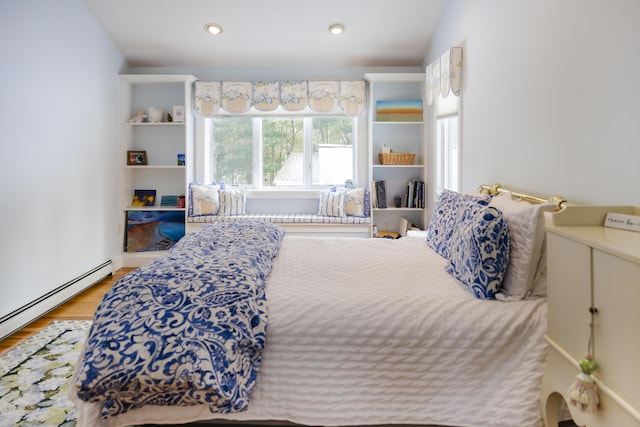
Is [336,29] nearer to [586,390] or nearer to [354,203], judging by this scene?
[354,203]

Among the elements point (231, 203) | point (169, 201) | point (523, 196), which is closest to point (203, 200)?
point (231, 203)

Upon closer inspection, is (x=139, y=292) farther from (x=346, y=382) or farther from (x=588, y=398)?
(x=588, y=398)

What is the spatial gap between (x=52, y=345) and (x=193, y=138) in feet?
8.62

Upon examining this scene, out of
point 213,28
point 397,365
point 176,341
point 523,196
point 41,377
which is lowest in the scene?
point 41,377

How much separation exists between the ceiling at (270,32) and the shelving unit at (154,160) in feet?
0.87

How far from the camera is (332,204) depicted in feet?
14.8

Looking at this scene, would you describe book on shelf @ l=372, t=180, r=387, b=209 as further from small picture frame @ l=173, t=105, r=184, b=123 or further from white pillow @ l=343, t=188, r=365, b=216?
small picture frame @ l=173, t=105, r=184, b=123

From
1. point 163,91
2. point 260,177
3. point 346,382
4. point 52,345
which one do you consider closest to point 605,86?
point 346,382

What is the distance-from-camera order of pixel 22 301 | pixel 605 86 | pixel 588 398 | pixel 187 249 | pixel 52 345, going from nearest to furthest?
pixel 588 398, pixel 605 86, pixel 187 249, pixel 52 345, pixel 22 301

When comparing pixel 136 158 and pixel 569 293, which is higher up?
pixel 136 158

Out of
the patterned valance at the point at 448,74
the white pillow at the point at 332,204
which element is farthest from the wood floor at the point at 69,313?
the patterned valance at the point at 448,74

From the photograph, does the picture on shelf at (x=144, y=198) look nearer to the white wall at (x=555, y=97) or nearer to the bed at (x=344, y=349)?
the bed at (x=344, y=349)

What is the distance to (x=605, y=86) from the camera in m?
1.62

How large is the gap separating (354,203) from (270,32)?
183cm
